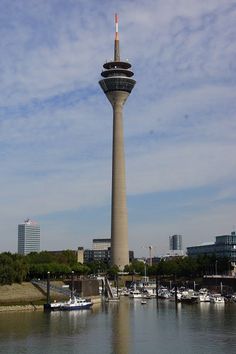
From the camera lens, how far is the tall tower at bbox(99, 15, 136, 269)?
165125mm

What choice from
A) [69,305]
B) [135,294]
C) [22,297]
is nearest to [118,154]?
[135,294]

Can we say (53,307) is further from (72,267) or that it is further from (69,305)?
(72,267)

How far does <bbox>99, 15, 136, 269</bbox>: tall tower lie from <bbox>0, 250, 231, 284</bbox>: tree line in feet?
20.2

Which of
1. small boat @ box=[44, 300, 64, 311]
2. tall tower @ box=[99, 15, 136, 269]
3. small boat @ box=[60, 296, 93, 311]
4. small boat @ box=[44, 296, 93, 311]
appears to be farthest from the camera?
tall tower @ box=[99, 15, 136, 269]

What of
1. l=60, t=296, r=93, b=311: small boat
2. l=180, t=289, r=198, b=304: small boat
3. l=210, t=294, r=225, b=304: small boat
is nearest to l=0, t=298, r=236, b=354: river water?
l=60, t=296, r=93, b=311: small boat

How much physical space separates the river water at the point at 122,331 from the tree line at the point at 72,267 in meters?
13.4

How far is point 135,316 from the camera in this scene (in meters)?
78.1

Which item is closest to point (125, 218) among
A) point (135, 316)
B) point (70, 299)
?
point (70, 299)

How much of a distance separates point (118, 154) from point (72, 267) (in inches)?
1649

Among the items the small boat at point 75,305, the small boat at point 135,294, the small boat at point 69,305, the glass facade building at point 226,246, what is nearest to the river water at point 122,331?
the small boat at point 75,305

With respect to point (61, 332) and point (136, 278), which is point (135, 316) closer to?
point (61, 332)

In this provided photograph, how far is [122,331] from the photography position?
62500mm

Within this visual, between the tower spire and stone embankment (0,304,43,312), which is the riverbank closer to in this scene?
stone embankment (0,304,43,312)

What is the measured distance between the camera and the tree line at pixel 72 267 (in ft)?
309
